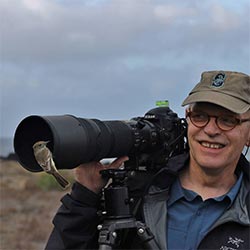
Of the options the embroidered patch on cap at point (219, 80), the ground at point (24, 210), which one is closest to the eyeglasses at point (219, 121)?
the embroidered patch on cap at point (219, 80)

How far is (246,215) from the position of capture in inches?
108

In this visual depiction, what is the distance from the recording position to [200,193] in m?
2.90

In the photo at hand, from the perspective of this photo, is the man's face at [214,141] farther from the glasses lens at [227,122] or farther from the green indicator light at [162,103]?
the green indicator light at [162,103]

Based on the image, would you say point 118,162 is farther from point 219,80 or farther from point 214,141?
point 219,80

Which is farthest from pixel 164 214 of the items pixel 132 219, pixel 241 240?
pixel 241 240

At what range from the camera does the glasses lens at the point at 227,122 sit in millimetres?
2786

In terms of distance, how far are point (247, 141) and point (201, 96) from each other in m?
0.27

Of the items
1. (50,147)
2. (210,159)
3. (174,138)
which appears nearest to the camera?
(50,147)

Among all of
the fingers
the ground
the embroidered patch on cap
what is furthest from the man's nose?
the ground

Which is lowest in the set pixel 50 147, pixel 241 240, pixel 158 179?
pixel 241 240

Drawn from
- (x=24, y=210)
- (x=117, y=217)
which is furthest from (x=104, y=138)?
(x=24, y=210)

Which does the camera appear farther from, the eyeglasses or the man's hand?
the eyeglasses

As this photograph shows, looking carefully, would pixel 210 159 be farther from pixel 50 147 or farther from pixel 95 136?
pixel 50 147

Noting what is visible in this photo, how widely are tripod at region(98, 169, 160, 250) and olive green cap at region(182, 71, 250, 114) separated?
40 cm
